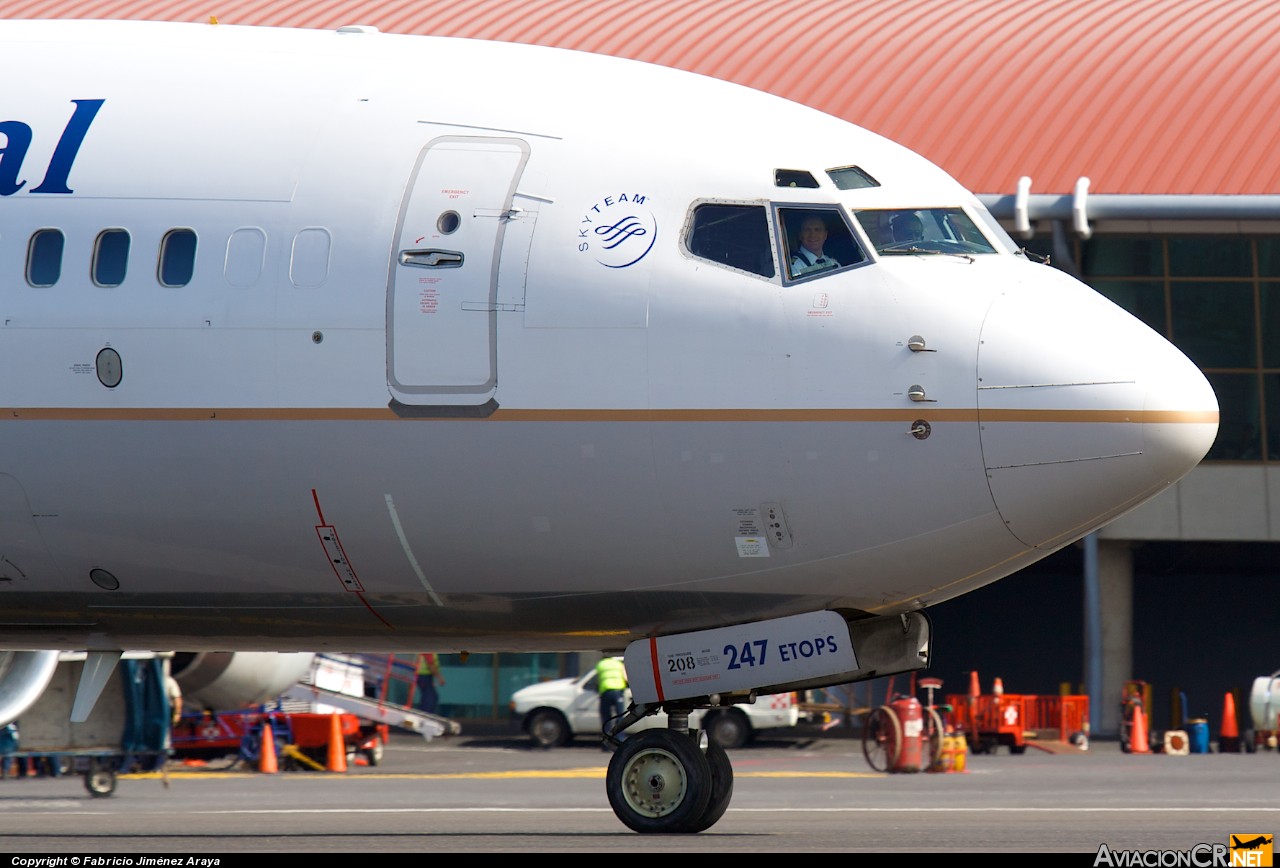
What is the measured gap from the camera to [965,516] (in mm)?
11789

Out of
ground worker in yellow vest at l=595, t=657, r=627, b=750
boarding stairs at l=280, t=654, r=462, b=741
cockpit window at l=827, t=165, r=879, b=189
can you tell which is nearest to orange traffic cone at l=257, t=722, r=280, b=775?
boarding stairs at l=280, t=654, r=462, b=741

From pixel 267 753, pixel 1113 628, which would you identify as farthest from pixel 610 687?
pixel 1113 628

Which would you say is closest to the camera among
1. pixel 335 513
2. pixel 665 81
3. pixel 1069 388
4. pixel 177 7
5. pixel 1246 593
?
pixel 1069 388

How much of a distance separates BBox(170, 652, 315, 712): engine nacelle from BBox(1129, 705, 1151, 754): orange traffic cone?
16.9 meters

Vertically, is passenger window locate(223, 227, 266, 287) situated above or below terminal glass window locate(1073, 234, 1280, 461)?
below

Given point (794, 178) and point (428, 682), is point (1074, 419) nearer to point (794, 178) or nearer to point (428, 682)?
point (794, 178)

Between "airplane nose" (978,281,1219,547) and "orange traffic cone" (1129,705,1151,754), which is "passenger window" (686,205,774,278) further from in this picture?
"orange traffic cone" (1129,705,1151,754)

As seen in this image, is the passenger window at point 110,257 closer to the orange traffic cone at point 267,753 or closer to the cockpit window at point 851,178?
the cockpit window at point 851,178

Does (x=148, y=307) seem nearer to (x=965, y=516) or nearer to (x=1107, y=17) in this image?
(x=965, y=516)

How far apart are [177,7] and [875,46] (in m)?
18.3

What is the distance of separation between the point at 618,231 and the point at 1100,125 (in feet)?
100

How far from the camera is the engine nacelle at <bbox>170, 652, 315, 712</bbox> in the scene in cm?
2689

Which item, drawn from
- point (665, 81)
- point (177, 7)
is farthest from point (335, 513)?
point (177, 7)

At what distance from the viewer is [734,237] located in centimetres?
1225
